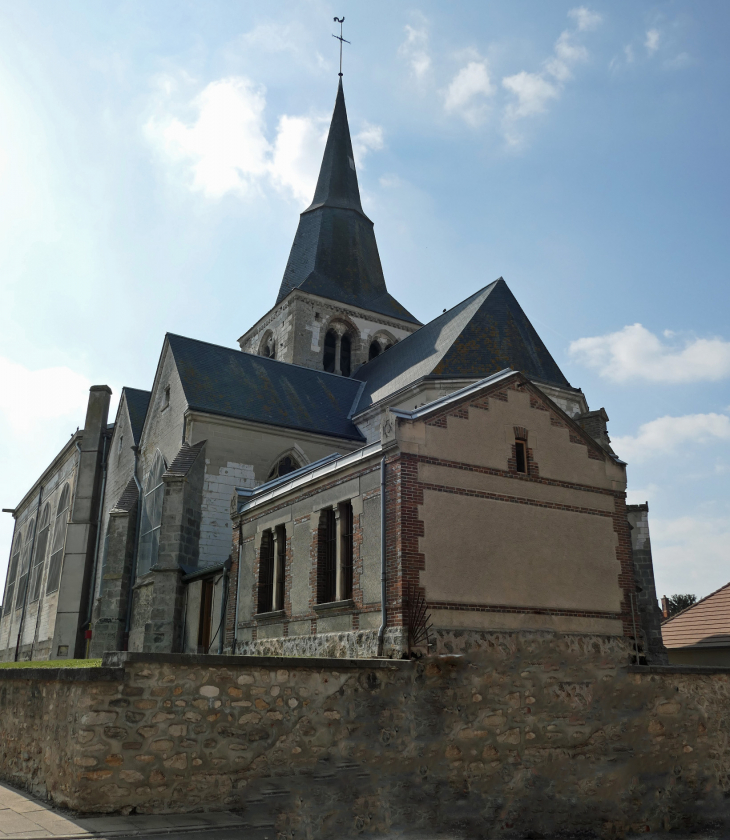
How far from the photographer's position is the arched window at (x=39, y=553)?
3366 centimetres

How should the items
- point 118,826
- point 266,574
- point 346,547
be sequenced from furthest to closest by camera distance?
point 266,574
point 346,547
point 118,826

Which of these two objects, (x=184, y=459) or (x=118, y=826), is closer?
(x=118, y=826)

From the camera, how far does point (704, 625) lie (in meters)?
18.9

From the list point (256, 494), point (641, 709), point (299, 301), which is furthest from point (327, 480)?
point (299, 301)

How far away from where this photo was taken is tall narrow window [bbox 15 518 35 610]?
3673 cm

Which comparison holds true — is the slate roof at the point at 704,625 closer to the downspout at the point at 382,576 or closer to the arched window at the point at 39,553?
Result: the downspout at the point at 382,576

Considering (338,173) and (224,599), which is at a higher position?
(338,173)

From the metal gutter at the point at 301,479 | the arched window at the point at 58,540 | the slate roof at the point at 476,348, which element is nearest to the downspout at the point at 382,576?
the metal gutter at the point at 301,479

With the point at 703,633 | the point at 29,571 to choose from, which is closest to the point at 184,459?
the point at 703,633

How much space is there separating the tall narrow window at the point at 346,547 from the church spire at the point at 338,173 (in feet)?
92.8

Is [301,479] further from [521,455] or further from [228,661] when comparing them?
[228,661]

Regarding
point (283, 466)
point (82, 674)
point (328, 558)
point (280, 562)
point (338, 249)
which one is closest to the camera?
point (82, 674)

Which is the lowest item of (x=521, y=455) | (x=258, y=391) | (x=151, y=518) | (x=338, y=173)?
(x=521, y=455)

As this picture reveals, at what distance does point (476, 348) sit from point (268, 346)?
15468mm
